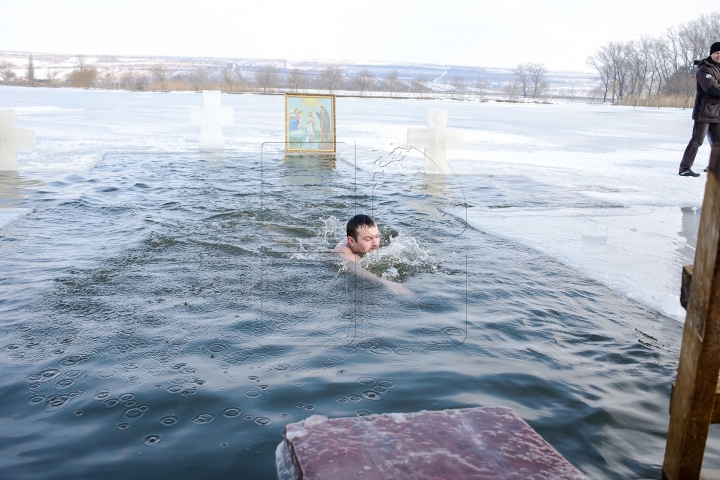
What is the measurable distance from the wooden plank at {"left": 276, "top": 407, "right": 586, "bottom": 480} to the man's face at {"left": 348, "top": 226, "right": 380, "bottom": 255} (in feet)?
10.8

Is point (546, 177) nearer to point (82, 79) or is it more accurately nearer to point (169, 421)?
point (169, 421)

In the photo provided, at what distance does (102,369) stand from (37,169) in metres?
7.86

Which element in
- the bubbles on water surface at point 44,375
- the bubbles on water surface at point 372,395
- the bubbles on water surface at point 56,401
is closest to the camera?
the bubbles on water surface at point 56,401

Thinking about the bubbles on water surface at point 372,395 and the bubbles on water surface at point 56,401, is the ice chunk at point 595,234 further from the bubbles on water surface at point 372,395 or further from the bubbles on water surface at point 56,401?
the bubbles on water surface at point 56,401

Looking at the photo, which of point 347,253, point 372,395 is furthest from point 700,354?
point 347,253

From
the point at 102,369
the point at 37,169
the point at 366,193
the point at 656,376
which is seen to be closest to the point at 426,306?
the point at 656,376

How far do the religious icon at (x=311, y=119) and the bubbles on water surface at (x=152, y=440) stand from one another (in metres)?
11.3

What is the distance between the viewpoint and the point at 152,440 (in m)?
2.48

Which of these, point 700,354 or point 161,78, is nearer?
point 700,354

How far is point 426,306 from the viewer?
4246 millimetres

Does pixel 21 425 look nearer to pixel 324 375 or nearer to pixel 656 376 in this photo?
pixel 324 375

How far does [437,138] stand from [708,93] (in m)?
4.20

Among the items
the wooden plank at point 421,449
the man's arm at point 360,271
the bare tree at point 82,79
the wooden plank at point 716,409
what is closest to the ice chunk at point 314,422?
the wooden plank at point 421,449

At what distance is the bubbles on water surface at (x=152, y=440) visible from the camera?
96.3 inches
